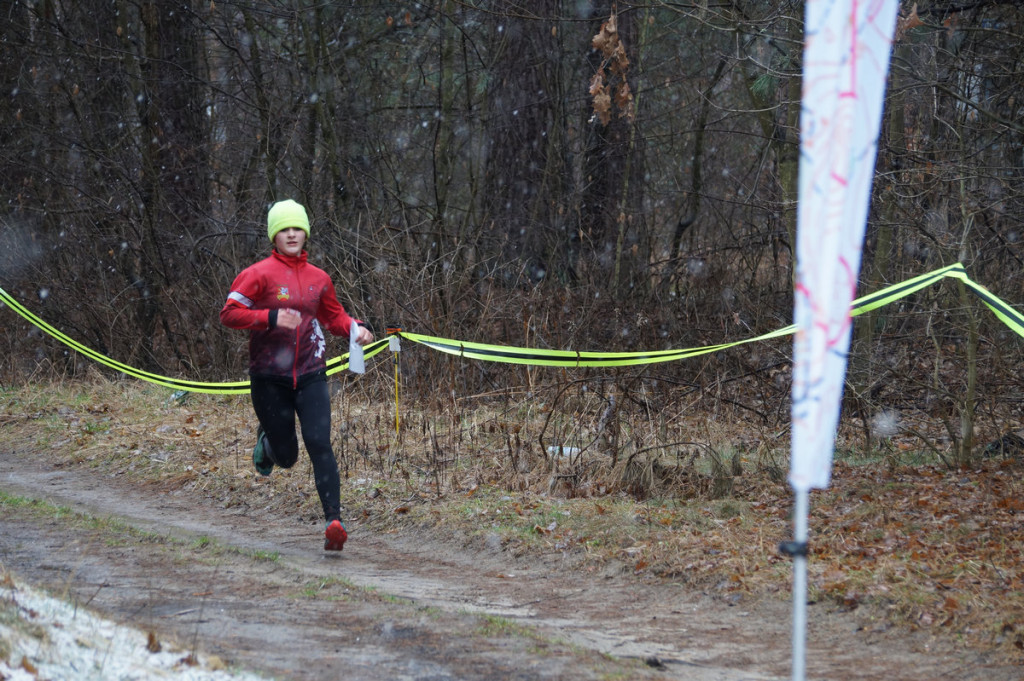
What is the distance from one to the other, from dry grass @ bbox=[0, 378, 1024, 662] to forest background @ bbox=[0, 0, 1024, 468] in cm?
26

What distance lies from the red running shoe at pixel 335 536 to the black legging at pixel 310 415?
2.1 inches

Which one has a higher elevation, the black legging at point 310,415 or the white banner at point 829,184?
the white banner at point 829,184

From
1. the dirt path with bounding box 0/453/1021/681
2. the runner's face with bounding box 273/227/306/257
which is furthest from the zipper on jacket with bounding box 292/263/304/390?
the dirt path with bounding box 0/453/1021/681

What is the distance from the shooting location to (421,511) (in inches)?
310

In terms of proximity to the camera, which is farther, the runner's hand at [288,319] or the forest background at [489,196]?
the forest background at [489,196]

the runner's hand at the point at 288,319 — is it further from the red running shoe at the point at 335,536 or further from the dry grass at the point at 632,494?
the dry grass at the point at 632,494

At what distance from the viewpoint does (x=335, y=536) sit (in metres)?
6.68

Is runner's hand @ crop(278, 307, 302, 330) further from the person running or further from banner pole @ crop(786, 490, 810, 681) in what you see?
banner pole @ crop(786, 490, 810, 681)

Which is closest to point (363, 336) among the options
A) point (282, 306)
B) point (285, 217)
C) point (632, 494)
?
point (282, 306)

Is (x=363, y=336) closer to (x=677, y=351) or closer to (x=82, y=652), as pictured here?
(x=677, y=351)

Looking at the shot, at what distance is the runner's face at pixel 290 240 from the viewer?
6453 mm

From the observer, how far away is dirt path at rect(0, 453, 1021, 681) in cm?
436

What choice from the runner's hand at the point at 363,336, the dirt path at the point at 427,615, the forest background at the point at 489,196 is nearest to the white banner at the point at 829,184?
the dirt path at the point at 427,615

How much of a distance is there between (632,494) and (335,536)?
2.37m
